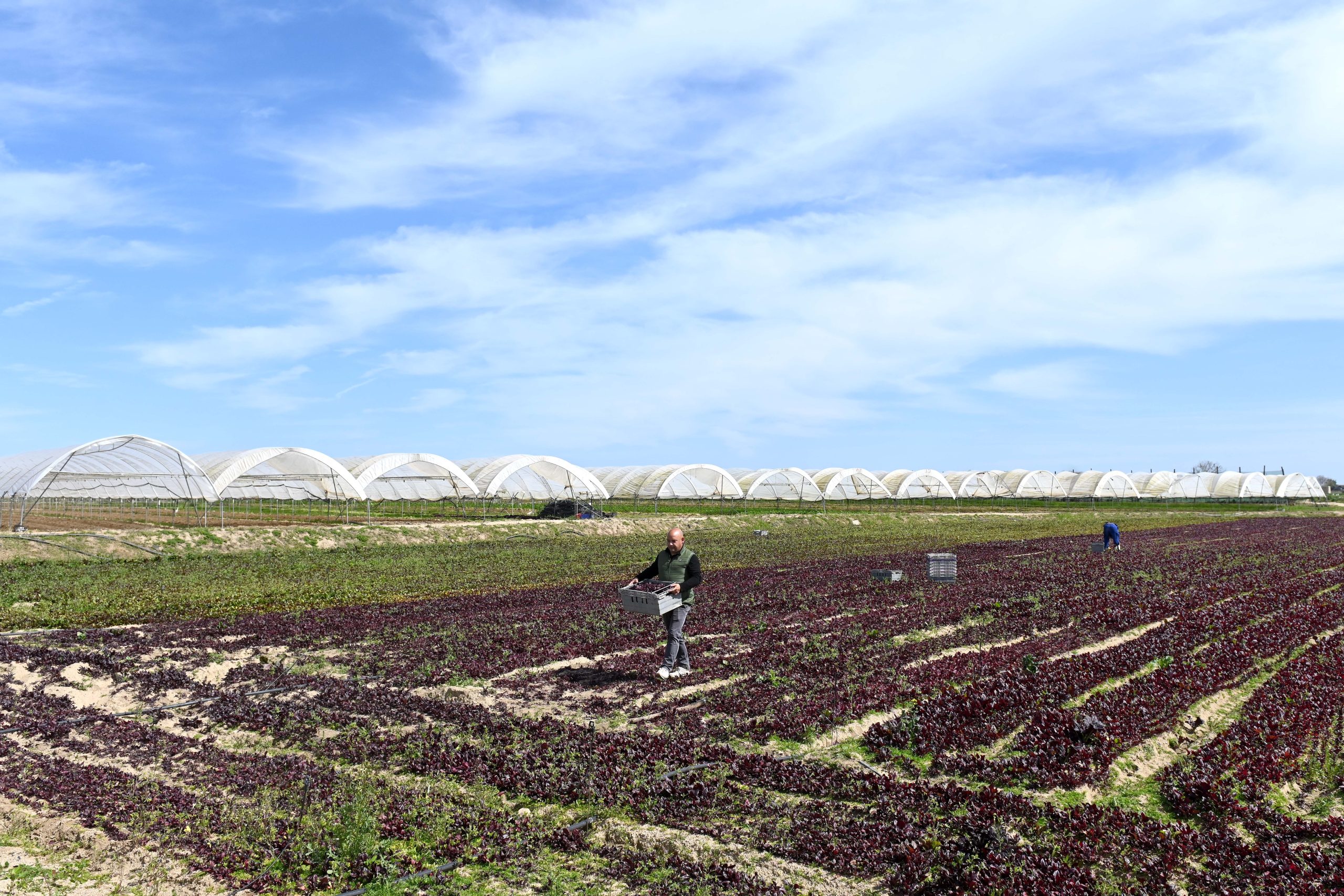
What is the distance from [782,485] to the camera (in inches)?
2803

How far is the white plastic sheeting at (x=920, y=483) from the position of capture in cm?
8000

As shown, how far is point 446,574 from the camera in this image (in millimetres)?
24281

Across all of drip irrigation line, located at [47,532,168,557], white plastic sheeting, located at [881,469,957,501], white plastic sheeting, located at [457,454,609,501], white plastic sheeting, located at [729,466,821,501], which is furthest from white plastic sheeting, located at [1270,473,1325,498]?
drip irrigation line, located at [47,532,168,557]

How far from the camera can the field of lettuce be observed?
6125 millimetres

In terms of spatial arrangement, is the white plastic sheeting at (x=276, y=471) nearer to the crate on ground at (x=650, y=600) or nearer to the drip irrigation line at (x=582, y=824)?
the crate on ground at (x=650, y=600)

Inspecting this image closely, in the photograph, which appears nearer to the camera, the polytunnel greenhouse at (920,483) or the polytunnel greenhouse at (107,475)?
the polytunnel greenhouse at (107,475)

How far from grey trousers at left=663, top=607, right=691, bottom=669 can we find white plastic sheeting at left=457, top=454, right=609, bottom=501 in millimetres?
36794

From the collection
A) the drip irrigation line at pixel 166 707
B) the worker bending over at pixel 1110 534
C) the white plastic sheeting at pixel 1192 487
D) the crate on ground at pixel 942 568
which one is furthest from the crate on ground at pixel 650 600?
the white plastic sheeting at pixel 1192 487

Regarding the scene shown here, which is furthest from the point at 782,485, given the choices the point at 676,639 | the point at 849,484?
the point at 676,639

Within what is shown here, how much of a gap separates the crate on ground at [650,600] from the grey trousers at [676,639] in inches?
6.0

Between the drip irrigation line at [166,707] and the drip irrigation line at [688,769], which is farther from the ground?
the drip irrigation line at [166,707]

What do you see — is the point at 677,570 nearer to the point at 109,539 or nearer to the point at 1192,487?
the point at 109,539

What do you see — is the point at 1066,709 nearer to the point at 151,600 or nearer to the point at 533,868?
the point at 533,868

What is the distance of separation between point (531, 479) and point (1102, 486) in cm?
6591
